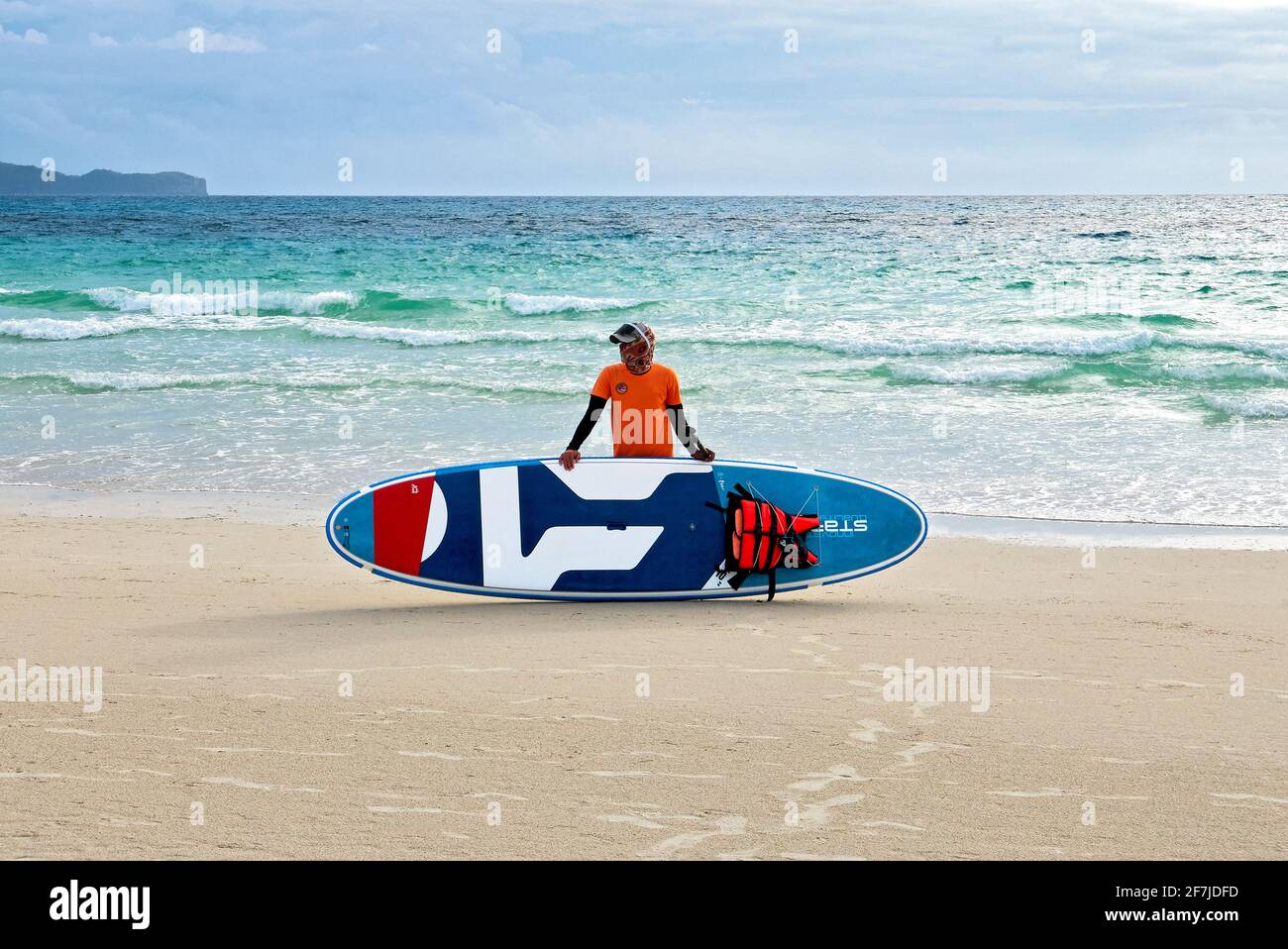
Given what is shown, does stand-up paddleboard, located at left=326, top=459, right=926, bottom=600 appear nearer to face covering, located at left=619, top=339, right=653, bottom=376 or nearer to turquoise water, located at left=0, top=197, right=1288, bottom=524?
face covering, located at left=619, top=339, right=653, bottom=376

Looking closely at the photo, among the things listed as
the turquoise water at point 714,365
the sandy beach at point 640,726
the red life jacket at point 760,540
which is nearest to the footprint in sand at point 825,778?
the sandy beach at point 640,726

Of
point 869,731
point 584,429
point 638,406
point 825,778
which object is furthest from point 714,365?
point 825,778

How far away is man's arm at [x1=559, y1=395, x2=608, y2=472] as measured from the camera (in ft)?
19.0

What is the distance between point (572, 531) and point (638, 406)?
0.76 meters

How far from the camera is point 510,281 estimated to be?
25406 millimetres

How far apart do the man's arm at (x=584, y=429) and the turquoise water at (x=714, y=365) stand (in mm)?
3469

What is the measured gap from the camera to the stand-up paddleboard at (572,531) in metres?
6.08

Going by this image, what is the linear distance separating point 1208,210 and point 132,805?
210 ft

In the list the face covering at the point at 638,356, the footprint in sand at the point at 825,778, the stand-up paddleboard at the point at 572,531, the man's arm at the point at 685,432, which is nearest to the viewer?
the footprint in sand at the point at 825,778

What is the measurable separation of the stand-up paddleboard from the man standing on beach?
11 cm

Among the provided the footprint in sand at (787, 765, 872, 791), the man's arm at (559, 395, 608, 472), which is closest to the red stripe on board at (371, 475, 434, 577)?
the man's arm at (559, 395, 608, 472)

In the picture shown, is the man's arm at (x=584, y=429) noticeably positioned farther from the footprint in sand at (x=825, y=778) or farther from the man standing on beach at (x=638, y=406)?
the footprint in sand at (x=825, y=778)

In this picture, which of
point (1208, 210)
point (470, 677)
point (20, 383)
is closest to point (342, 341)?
point (20, 383)
